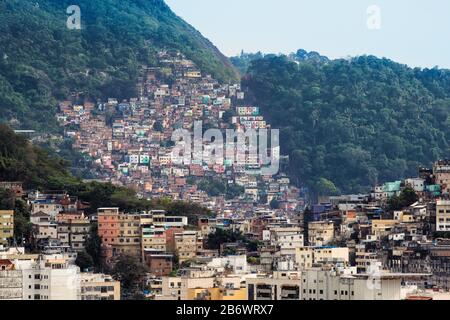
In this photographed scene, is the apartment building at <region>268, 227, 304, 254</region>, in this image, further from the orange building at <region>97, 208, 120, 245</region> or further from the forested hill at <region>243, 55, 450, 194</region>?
the forested hill at <region>243, 55, 450, 194</region>

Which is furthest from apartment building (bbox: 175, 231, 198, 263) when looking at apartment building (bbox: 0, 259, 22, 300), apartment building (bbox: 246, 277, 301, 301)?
apartment building (bbox: 0, 259, 22, 300)

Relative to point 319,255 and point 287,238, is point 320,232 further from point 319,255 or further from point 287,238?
point 319,255

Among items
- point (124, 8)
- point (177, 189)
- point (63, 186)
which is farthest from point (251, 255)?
point (124, 8)

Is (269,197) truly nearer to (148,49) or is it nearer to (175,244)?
(148,49)

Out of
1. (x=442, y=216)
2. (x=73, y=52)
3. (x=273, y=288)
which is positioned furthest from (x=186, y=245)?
(x=73, y=52)

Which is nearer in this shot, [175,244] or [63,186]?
[175,244]

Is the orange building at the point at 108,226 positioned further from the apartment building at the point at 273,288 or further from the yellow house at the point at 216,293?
the yellow house at the point at 216,293

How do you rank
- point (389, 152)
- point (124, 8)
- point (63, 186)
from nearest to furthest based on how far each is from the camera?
point (63, 186), point (389, 152), point (124, 8)
